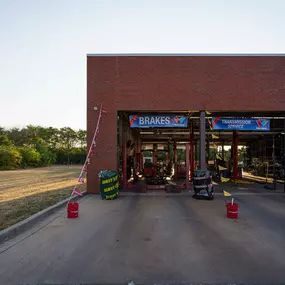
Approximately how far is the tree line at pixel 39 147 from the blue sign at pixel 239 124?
37255mm

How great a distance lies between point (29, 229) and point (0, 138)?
51396mm

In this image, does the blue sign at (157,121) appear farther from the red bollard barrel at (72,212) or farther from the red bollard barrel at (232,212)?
the red bollard barrel at (72,212)

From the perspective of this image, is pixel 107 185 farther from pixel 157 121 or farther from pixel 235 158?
pixel 235 158

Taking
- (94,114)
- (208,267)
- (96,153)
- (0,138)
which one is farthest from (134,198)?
(0,138)

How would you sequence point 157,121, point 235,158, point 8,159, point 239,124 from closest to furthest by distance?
point 157,121, point 239,124, point 235,158, point 8,159

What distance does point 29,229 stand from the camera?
6703mm

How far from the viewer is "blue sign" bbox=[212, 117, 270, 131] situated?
13.6m

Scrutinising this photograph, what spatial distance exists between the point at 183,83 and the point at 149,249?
975 centimetres

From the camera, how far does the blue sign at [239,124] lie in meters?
13.6

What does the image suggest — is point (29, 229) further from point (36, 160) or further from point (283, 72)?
point (36, 160)

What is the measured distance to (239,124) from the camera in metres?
13.7

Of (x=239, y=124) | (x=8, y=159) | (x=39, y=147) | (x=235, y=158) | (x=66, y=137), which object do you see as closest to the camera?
(x=239, y=124)

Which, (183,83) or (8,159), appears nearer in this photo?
(183,83)

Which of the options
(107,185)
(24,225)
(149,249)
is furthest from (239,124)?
(24,225)
